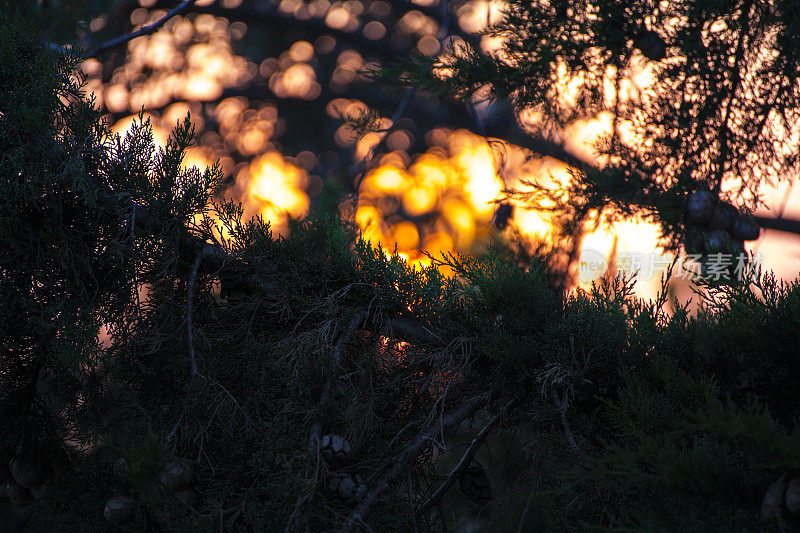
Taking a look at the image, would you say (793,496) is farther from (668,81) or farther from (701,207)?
(668,81)

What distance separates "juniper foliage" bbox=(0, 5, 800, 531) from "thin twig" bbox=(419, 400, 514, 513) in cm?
2

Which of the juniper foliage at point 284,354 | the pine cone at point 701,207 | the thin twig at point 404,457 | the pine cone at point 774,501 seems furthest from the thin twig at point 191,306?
the pine cone at point 701,207

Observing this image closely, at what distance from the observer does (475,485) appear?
121 centimetres

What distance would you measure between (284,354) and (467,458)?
0.42m

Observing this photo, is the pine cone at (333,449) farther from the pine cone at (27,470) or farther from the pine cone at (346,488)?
the pine cone at (27,470)

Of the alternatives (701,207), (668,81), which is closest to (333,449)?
(701,207)

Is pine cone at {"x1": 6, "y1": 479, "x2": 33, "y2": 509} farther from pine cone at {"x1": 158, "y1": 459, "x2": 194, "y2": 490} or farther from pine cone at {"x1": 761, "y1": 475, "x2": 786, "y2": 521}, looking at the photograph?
pine cone at {"x1": 761, "y1": 475, "x2": 786, "y2": 521}

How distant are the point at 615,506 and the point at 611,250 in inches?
55.0

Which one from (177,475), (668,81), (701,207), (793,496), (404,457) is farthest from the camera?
(668,81)

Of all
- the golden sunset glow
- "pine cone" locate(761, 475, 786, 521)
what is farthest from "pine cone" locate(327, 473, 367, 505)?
the golden sunset glow

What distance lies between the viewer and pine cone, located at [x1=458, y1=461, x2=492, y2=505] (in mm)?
1201

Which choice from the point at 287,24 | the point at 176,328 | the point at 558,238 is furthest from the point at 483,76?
the point at 287,24

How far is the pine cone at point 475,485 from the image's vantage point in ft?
3.94

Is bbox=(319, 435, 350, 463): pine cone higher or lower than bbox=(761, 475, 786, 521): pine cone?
lower
